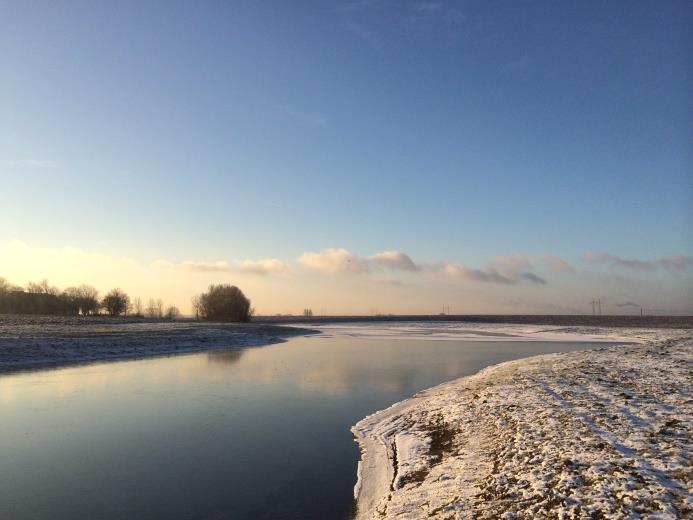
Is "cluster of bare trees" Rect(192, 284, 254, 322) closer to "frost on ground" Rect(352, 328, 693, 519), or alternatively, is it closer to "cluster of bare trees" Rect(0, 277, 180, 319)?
"cluster of bare trees" Rect(0, 277, 180, 319)

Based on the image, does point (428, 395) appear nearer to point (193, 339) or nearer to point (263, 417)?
point (263, 417)

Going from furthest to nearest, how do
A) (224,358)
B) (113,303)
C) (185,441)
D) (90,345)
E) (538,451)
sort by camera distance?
(113,303) → (90,345) → (224,358) → (185,441) → (538,451)

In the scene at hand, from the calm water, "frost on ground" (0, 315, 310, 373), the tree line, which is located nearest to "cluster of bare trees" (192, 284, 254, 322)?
the tree line

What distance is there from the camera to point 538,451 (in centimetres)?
995

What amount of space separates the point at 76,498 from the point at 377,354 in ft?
102

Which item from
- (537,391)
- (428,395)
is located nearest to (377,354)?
(428,395)

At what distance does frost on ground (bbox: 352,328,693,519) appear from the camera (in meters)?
7.50

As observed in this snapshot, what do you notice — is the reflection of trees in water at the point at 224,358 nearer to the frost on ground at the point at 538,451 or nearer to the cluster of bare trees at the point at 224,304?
the frost on ground at the point at 538,451

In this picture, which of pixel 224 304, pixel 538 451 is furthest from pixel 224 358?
pixel 224 304

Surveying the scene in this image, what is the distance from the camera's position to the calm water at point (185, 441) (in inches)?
366

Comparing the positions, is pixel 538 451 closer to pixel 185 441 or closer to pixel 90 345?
pixel 185 441

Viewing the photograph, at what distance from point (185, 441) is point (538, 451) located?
9634 mm

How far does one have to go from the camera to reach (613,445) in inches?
377

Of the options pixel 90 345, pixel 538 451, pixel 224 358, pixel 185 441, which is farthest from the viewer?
pixel 90 345
